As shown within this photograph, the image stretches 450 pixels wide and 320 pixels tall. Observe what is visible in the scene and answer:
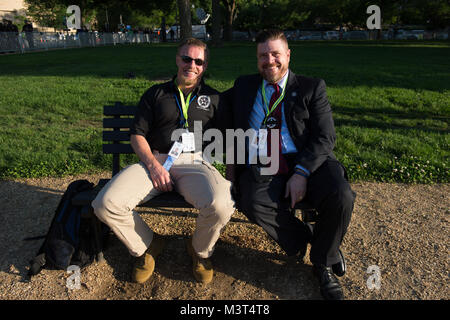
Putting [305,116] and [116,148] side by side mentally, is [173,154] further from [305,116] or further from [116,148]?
[305,116]

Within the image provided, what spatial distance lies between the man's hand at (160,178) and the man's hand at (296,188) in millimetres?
981

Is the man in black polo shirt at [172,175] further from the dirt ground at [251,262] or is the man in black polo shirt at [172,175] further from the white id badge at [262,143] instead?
the white id badge at [262,143]

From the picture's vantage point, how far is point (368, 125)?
273 inches

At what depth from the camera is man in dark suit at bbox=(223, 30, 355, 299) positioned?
2.85m

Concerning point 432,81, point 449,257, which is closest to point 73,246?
point 449,257

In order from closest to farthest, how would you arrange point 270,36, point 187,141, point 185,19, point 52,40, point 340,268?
1. point 340,268
2. point 270,36
3. point 187,141
4. point 185,19
5. point 52,40

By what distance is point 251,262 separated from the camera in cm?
328

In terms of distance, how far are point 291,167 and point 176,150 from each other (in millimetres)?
1011

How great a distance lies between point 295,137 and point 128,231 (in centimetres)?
160

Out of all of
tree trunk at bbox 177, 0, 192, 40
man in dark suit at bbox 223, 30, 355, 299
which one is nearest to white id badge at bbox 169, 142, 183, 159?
man in dark suit at bbox 223, 30, 355, 299

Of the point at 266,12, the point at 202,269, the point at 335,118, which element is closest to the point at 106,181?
the point at 202,269

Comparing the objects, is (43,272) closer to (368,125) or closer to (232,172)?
(232,172)

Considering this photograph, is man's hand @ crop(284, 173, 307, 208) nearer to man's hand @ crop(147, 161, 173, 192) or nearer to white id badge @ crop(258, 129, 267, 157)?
white id badge @ crop(258, 129, 267, 157)

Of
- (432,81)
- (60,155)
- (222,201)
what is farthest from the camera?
(432,81)
